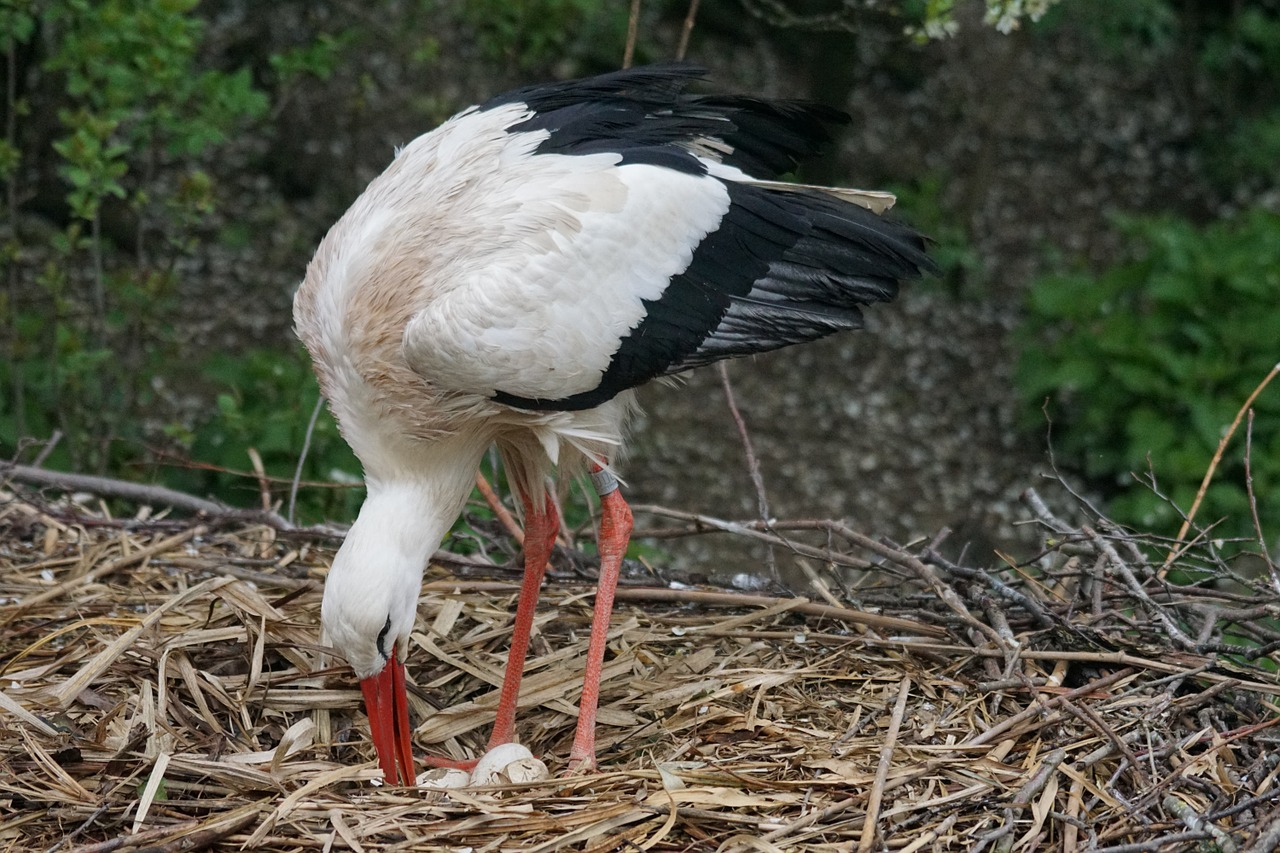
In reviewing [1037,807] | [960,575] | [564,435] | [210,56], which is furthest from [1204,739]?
[210,56]

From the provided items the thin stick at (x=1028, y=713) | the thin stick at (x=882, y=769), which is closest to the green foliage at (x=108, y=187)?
the thin stick at (x=882, y=769)

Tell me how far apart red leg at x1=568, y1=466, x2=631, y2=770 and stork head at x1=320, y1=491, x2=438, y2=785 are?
47 cm

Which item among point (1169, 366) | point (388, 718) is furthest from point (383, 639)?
point (1169, 366)

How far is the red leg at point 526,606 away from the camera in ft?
13.0

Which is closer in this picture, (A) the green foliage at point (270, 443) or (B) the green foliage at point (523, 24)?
(A) the green foliage at point (270, 443)

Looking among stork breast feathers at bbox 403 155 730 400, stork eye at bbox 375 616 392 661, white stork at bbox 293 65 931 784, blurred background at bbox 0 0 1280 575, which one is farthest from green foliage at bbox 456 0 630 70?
stork eye at bbox 375 616 392 661

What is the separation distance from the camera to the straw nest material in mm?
3236

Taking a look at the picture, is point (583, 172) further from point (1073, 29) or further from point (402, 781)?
point (1073, 29)

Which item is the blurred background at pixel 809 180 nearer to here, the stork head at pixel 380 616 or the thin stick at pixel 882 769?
the stork head at pixel 380 616

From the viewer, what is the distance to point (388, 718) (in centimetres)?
361

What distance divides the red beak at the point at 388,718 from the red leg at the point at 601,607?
0.45 m

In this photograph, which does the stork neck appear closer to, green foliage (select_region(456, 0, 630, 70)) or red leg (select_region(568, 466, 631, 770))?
red leg (select_region(568, 466, 631, 770))

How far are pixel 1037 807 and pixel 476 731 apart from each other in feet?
5.45

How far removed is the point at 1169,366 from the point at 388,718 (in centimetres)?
476
